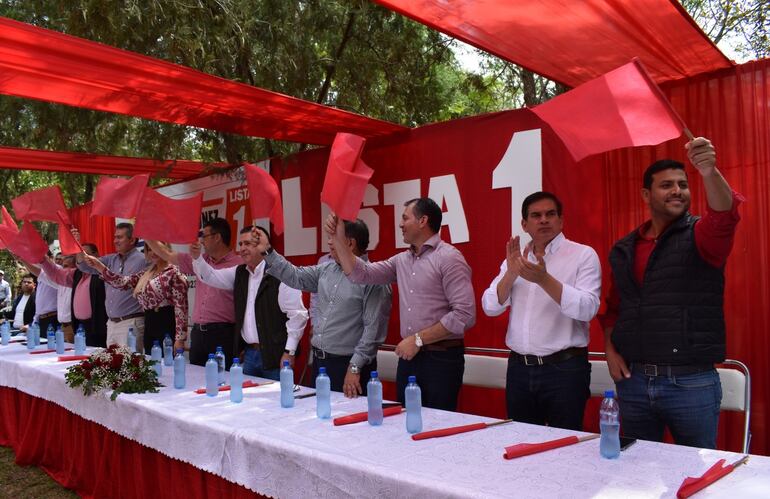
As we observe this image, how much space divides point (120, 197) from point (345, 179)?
82.1 inches

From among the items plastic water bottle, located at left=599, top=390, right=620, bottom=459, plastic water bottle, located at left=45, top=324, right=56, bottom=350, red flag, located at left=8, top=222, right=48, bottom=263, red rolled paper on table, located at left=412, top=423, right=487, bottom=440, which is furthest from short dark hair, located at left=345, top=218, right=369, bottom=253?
red flag, located at left=8, top=222, right=48, bottom=263

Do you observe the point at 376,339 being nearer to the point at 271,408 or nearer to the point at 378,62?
the point at 271,408

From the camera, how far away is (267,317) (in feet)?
12.2

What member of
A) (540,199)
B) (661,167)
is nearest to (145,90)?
(540,199)

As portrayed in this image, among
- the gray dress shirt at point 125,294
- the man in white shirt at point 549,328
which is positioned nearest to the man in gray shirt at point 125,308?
the gray dress shirt at point 125,294

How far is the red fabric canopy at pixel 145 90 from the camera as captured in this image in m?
2.89

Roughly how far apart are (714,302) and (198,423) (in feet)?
6.20

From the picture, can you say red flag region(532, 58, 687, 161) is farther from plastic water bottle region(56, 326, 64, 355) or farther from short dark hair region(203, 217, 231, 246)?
plastic water bottle region(56, 326, 64, 355)

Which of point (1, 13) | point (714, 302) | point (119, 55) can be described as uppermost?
point (1, 13)

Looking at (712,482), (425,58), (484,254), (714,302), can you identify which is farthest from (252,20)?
(712,482)

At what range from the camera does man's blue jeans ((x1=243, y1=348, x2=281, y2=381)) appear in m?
A: 3.77

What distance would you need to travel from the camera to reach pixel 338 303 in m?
3.26

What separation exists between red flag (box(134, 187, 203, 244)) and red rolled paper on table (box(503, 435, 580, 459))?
2552 mm

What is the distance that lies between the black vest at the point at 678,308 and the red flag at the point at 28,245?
4952mm
